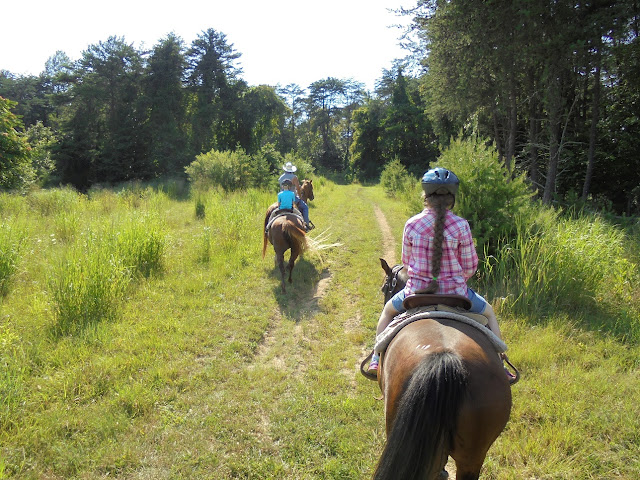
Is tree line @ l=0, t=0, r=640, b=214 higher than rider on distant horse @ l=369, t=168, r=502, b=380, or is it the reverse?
tree line @ l=0, t=0, r=640, b=214

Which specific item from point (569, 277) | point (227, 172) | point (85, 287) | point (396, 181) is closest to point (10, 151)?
point (227, 172)

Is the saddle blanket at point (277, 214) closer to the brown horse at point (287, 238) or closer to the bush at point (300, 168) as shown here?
the brown horse at point (287, 238)

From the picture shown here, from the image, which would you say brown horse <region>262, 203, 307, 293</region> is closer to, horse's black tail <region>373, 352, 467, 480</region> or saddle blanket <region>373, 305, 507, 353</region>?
saddle blanket <region>373, 305, 507, 353</region>

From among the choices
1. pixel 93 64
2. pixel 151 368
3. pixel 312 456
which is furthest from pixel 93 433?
pixel 93 64

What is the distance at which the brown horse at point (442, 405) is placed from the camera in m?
1.64

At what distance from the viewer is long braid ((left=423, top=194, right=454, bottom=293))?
8.36ft

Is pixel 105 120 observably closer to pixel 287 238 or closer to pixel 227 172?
pixel 227 172

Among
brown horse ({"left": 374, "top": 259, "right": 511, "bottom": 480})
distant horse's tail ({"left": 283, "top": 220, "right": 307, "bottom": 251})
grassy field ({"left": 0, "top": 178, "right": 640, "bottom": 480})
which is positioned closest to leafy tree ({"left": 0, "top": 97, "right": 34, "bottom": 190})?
grassy field ({"left": 0, "top": 178, "right": 640, "bottom": 480})

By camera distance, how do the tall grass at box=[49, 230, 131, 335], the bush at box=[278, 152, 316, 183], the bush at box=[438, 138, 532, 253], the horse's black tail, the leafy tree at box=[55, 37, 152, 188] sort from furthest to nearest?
the leafy tree at box=[55, 37, 152, 188] < the bush at box=[278, 152, 316, 183] < the bush at box=[438, 138, 532, 253] < the tall grass at box=[49, 230, 131, 335] < the horse's black tail

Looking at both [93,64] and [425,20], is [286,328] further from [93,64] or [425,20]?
[93,64]

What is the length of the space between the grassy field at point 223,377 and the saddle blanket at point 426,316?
127 cm

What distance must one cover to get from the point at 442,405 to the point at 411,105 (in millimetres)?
41522

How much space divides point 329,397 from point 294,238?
12.2 feet

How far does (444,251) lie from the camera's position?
8.75 feet
